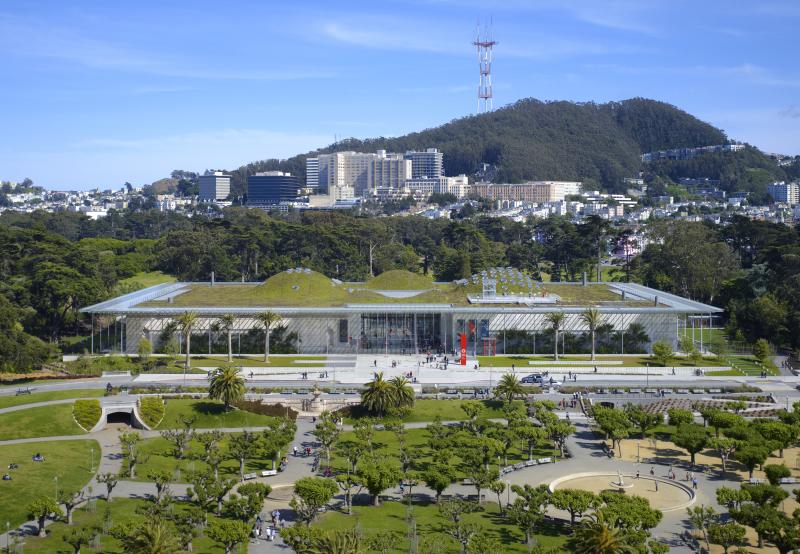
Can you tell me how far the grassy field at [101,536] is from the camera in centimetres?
3378

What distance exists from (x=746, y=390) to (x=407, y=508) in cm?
2963

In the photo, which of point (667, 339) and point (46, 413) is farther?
point (667, 339)

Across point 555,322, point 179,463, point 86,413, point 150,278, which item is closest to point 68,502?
point 179,463

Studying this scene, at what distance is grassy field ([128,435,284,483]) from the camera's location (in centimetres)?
4297

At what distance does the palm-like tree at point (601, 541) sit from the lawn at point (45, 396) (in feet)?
109

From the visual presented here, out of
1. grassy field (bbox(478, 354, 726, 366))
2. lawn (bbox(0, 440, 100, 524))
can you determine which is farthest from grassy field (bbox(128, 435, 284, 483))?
grassy field (bbox(478, 354, 726, 366))

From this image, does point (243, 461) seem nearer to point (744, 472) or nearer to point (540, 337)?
point (744, 472)

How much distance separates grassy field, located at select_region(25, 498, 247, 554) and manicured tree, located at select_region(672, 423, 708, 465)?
75.2 ft

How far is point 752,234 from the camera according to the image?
10669 centimetres

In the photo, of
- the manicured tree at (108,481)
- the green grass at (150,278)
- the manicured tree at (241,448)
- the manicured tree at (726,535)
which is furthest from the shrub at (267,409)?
the green grass at (150,278)

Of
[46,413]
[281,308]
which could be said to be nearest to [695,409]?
[281,308]

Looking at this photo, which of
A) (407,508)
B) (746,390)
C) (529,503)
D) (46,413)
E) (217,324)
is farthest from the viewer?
(217,324)

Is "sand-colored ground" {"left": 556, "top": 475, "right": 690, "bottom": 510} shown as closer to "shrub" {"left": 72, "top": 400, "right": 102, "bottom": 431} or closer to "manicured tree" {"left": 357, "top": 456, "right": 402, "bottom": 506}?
"manicured tree" {"left": 357, "top": 456, "right": 402, "bottom": 506}

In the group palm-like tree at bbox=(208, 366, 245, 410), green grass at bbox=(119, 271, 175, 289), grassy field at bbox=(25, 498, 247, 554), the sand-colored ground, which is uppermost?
green grass at bbox=(119, 271, 175, 289)
